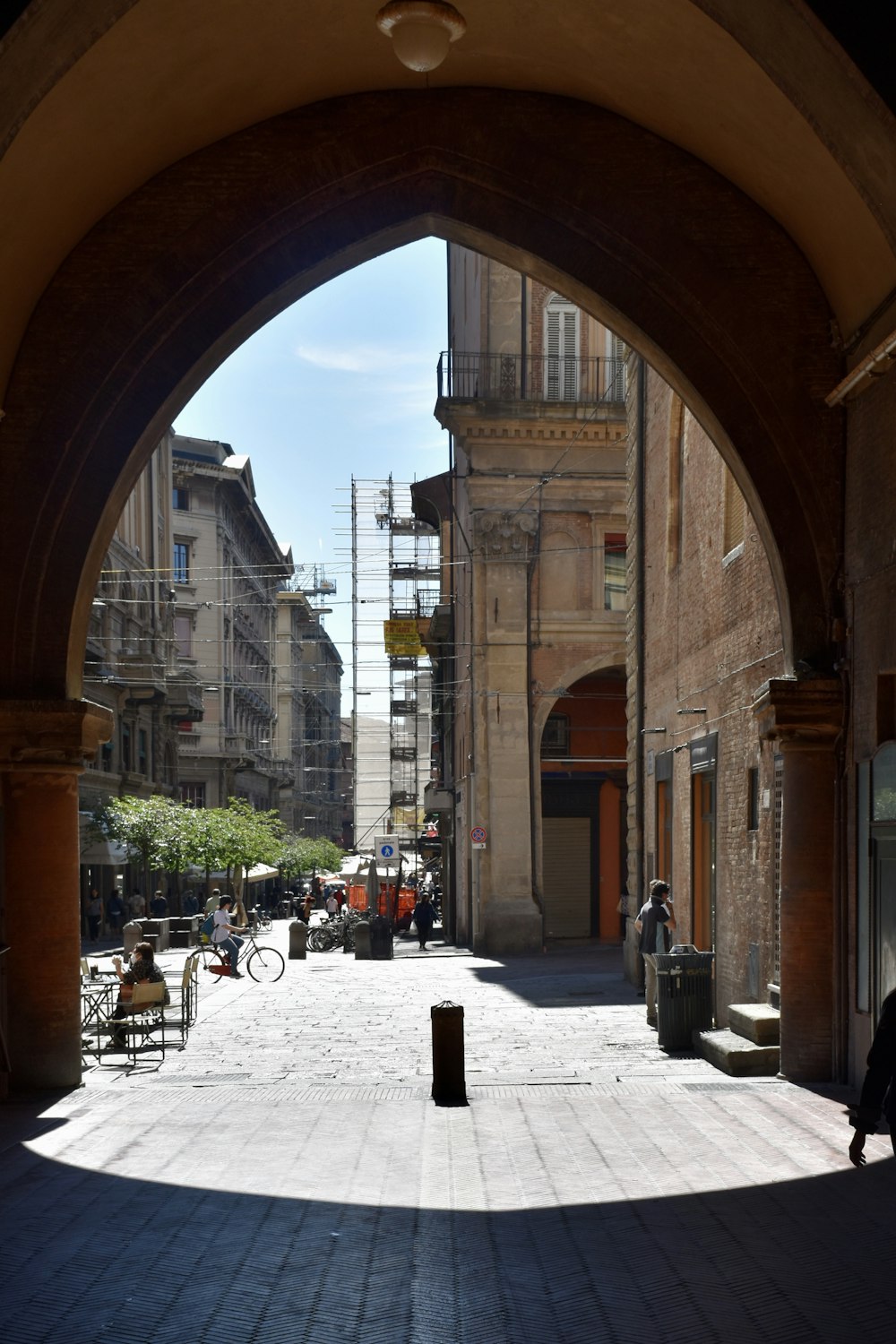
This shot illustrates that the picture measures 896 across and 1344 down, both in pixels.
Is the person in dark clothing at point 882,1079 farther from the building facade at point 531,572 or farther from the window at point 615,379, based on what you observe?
the window at point 615,379

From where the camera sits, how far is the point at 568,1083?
1349cm

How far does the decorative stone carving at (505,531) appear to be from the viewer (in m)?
35.8

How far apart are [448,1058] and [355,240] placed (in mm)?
6590

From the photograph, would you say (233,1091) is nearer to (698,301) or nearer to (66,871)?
(66,871)

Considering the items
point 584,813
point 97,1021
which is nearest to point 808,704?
point 97,1021

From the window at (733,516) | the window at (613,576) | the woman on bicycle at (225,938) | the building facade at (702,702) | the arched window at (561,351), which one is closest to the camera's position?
the building facade at (702,702)

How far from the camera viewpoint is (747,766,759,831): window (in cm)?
1583

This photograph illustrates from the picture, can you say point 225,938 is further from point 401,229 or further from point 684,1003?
point 401,229

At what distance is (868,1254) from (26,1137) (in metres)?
5.78

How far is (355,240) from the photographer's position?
45.6ft

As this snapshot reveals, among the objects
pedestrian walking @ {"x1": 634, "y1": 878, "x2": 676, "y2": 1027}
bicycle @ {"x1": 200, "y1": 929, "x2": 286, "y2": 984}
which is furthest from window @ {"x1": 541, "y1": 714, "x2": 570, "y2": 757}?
pedestrian walking @ {"x1": 634, "y1": 878, "x2": 676, "y2": 1027}

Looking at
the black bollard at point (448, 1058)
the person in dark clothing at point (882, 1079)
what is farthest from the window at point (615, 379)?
the person in dark clothing at point (882, 1079)

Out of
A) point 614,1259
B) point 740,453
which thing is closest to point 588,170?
point 740,453

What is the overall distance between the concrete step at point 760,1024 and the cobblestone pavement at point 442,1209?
1.62 ft
